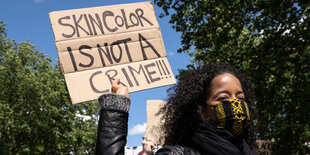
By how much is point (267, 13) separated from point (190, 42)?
2352 millimetres

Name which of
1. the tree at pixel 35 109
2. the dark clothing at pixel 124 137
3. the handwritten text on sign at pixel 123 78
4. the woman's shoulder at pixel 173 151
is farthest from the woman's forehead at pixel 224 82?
the tree at pixel 35 109

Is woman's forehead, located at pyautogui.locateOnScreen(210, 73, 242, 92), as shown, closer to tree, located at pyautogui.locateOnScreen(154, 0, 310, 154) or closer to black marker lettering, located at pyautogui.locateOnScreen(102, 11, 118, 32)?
black marker lettering, located at pyautogui.locateOnScreen(102, 11, 118, 32)

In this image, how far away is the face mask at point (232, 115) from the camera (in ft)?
6.73

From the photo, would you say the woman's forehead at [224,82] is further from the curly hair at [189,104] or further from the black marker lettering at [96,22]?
the black marker lettering at [96,22]

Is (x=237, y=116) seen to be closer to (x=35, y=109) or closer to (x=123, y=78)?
(x=123, y=78)

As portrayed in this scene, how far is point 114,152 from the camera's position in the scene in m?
1.58

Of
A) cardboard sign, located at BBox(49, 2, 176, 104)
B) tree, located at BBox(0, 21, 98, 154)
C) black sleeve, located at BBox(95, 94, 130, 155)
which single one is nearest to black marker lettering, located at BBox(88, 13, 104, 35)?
cardboard sign, located at BBox(49, 2, 176, 104)

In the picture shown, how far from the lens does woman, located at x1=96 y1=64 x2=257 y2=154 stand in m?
1.88

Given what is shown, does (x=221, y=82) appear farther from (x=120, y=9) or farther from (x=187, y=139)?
(x=120, y=9)

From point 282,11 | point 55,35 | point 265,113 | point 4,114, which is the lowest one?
point 265,113

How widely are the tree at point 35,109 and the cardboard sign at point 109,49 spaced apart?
20.1 meters

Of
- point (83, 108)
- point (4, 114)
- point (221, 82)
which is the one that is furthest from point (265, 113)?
point (83, 108)

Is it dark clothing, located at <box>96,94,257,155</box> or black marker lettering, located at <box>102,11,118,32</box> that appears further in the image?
black marker lettering, located at <box>102,11,118,32</box>

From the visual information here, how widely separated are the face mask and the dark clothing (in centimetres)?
7
